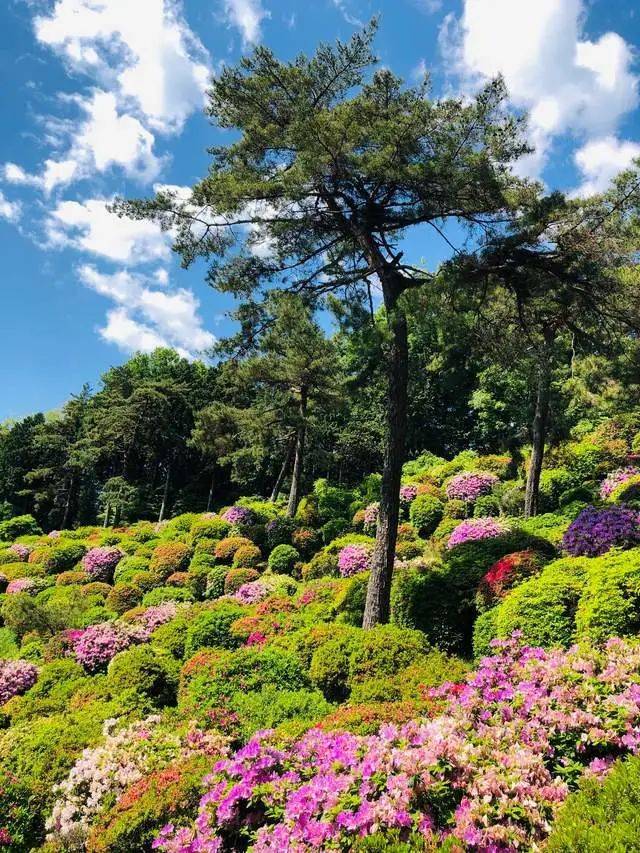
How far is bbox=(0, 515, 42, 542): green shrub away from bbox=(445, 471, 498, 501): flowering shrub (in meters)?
23.1

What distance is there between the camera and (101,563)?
19000 mm

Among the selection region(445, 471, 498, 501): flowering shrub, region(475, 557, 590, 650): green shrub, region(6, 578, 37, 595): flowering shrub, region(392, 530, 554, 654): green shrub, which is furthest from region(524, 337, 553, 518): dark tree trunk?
region(6, 578, 37, 595): flowering shrub

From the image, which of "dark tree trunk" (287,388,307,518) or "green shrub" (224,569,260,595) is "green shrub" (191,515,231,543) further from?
"green shrub" (224,569,260,595)

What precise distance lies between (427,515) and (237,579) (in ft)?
19.6

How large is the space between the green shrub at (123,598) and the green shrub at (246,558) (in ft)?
9.85

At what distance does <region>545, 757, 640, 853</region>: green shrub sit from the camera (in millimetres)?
2367

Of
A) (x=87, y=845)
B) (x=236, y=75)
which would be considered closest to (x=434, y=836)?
(x=87, y=845)

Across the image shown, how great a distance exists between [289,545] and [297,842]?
1406 cm

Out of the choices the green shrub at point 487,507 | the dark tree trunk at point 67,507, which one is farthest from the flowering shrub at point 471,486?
the dark tree trunk at point 67,507

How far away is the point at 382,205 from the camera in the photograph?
29.2 ft

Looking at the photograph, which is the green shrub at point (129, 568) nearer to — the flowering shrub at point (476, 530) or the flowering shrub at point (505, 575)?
the flowering shrub at point (476, 530)

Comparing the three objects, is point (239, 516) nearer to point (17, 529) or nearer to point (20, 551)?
point (20, 551)

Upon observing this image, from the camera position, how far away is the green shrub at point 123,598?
49.2ft

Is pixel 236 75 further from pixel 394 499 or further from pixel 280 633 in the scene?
pixel 280 633
